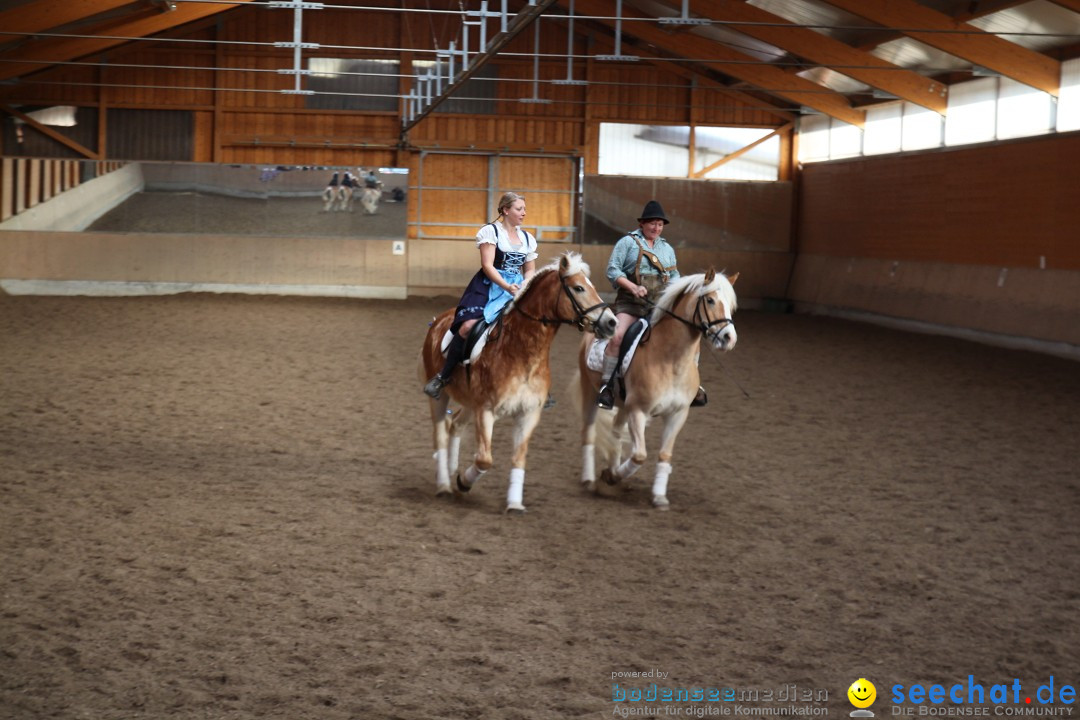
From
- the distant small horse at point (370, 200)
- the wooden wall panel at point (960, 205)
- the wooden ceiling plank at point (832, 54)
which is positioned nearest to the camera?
the wooden wall panel at point (960, 205)

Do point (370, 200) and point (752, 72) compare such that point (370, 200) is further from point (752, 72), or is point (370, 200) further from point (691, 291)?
point (691, 291)

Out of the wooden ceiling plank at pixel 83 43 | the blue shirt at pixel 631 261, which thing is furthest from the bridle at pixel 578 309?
the wooden ceiling plank at pixel 83 43

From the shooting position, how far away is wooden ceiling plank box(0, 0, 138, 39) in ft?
50.1

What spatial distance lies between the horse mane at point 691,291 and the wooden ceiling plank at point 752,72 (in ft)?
47.9

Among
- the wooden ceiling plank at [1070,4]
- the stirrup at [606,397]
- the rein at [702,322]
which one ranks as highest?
the wooden ceiling plank at [1070,4]

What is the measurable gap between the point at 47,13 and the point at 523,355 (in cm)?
1228

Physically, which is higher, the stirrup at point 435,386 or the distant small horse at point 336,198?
the distant small horse at point 336,198

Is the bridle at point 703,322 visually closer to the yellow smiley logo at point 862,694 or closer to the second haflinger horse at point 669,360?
the second haflinger horse at point 669,360

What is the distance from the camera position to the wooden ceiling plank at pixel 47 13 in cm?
1527

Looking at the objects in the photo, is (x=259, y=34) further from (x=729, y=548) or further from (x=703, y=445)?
(x=729, y=548)

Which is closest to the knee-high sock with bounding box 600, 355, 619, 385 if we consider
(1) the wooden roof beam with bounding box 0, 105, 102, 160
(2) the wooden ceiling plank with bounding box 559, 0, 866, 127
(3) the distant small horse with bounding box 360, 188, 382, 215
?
(2) the wooden ceiling plank with bounding box 559, 0, 866, 127

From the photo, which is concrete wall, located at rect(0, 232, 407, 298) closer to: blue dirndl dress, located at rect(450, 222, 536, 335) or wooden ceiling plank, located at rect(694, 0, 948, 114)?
wooden ceiling plank, located at rect(694, 0, 948, 114)

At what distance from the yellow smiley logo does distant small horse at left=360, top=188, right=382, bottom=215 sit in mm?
20184

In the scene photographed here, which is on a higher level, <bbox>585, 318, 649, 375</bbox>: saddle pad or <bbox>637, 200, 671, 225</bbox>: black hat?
<bbox>637, 200, 671, 225</bbox>: black hat
